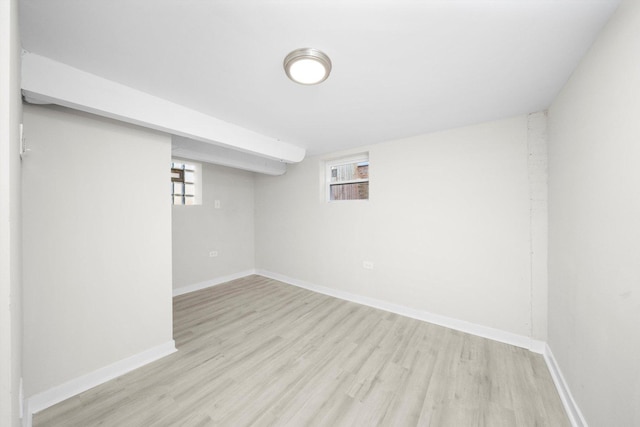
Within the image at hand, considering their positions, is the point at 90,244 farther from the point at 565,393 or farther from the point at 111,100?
the point at 565,393

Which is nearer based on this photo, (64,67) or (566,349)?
(64,67)

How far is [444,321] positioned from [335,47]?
116 inches

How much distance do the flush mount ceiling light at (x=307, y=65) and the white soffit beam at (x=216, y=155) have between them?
1.87m

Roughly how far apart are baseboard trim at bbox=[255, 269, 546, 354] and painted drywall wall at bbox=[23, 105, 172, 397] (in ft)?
7.28

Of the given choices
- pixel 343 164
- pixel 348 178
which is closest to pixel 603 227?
pixel 348 178

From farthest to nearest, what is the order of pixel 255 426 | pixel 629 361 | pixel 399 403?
pixel 399 403 → pixel 255 426 → pixel 629 361

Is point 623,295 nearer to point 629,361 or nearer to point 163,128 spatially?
point 629,361

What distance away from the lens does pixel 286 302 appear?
326 cm

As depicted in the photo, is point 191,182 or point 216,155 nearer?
point 216,155

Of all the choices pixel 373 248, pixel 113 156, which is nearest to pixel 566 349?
pixel 373 248

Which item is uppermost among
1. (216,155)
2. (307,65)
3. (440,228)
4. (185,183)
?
(307,65)

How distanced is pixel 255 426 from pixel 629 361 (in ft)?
6.40

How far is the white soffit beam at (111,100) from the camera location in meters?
1.38

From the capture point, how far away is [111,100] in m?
Answer: 1.62
